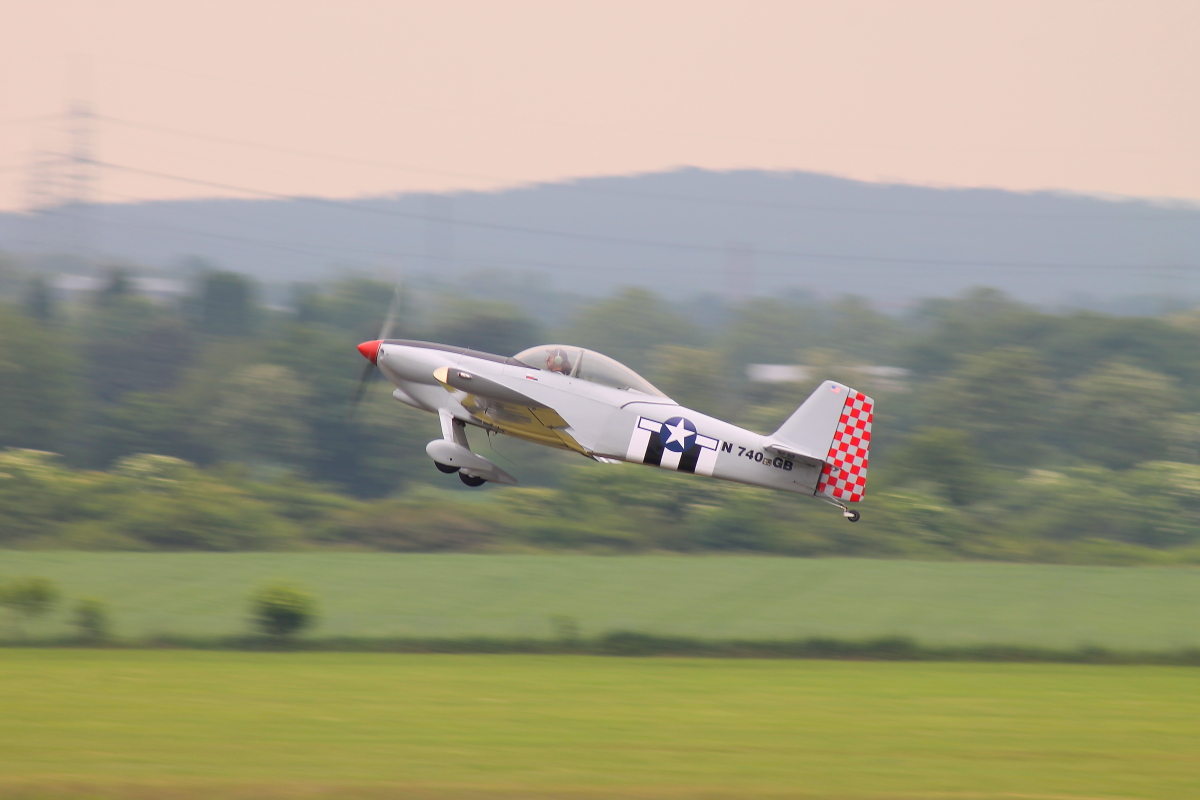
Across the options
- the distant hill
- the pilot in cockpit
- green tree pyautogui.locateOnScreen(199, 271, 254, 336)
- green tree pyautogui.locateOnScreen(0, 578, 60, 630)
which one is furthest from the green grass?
the distant hill

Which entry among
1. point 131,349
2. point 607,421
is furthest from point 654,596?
point 131,349

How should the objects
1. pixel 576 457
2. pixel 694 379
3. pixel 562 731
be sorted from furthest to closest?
pixel 694 379, pixel 576 457, pixel 562 731

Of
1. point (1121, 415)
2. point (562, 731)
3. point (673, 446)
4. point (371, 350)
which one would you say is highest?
point (1121, 415)

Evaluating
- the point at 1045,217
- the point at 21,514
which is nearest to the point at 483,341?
the point at 21,514

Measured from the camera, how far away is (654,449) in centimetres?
1992

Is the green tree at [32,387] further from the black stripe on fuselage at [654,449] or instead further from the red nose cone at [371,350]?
the black stripe on fuselage at [654,449]

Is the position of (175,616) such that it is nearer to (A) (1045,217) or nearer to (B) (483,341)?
(B) (483,341)

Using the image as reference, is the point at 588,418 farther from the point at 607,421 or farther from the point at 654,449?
the point at 654,449

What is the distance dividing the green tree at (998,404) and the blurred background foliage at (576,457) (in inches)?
6.2

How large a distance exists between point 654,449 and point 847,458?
3389 millimetres

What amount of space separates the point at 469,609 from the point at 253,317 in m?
71.6

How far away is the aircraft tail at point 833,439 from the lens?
2027cm

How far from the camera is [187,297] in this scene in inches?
3844

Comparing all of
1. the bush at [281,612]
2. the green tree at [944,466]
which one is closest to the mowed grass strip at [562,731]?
the bush at [281,612]
